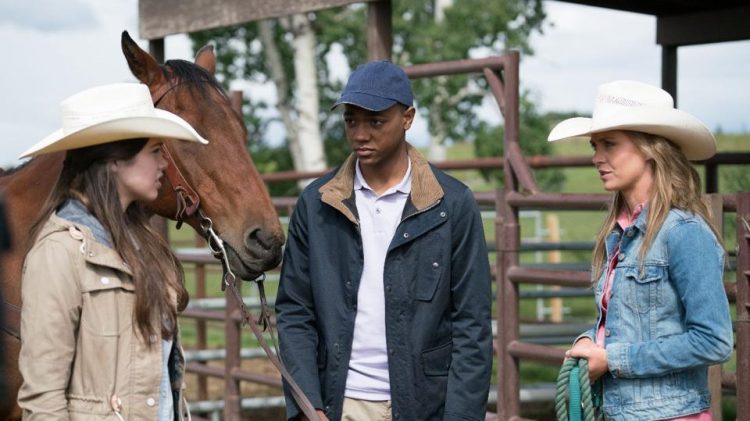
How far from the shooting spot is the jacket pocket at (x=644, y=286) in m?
2.54

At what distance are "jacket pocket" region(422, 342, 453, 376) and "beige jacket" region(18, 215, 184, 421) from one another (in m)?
0.79

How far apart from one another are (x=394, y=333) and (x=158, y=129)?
2.79 feet

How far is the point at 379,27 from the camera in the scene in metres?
5.12

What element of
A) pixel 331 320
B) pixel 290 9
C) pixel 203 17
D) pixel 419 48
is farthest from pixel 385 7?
pixel 419 48

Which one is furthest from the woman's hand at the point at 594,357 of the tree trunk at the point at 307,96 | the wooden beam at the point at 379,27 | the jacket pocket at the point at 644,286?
the tree trunk at the point at 307,96

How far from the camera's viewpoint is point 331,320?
9.56 feet

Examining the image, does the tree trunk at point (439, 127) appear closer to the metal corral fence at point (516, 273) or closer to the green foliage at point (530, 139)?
the green foliage at point (530, 139)

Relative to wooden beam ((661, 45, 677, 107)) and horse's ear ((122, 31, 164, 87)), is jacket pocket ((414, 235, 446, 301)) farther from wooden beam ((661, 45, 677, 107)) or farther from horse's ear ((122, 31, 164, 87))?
wooden beam ((661, 45, 677, 107))

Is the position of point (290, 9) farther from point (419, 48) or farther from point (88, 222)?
point (419, 48)

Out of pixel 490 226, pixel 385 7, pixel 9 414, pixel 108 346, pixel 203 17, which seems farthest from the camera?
pixel 490 226

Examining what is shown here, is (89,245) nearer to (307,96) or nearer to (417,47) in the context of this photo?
(307,96)

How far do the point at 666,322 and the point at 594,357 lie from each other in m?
0.18

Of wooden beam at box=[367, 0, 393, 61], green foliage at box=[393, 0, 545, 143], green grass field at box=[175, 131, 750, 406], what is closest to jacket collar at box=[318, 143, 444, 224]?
wooden beam at box=[367, 0, 393, 61]

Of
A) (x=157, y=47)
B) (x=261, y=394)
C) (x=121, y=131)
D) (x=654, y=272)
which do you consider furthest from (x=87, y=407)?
(x=261, y=394)
